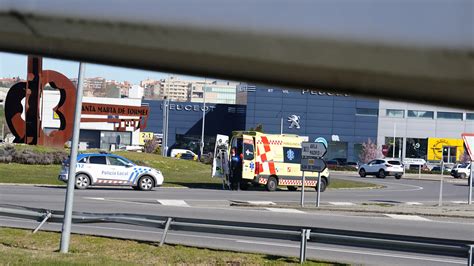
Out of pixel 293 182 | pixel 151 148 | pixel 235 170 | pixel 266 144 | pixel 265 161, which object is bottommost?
pixel 293 182

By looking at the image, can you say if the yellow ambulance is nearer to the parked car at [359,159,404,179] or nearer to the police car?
the police car

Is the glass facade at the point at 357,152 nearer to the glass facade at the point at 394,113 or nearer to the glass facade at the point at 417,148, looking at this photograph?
the glass facade at the point at 394,113

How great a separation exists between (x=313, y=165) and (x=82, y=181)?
9414 millimetres

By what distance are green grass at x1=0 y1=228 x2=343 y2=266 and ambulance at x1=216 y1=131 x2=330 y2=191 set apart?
67.8ft

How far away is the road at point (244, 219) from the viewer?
13.2 m

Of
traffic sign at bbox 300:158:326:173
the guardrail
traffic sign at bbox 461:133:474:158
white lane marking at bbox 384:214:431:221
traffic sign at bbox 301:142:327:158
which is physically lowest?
white lane marking at bbox 384:214:431:221

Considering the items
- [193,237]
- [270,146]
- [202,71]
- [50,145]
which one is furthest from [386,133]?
[202,71]

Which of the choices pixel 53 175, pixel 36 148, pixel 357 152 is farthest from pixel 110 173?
pixel 357 152

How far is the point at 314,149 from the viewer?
25297 millimetres

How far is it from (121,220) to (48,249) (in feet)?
5.56

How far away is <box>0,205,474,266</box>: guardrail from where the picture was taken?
1098 cm

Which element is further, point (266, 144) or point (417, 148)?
point (417, 148)

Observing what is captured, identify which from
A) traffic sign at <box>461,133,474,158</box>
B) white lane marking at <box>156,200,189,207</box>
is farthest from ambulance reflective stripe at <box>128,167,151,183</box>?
traffic sign at <box>461,133,474,158</box>

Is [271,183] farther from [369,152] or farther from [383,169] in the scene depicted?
[369,152]
